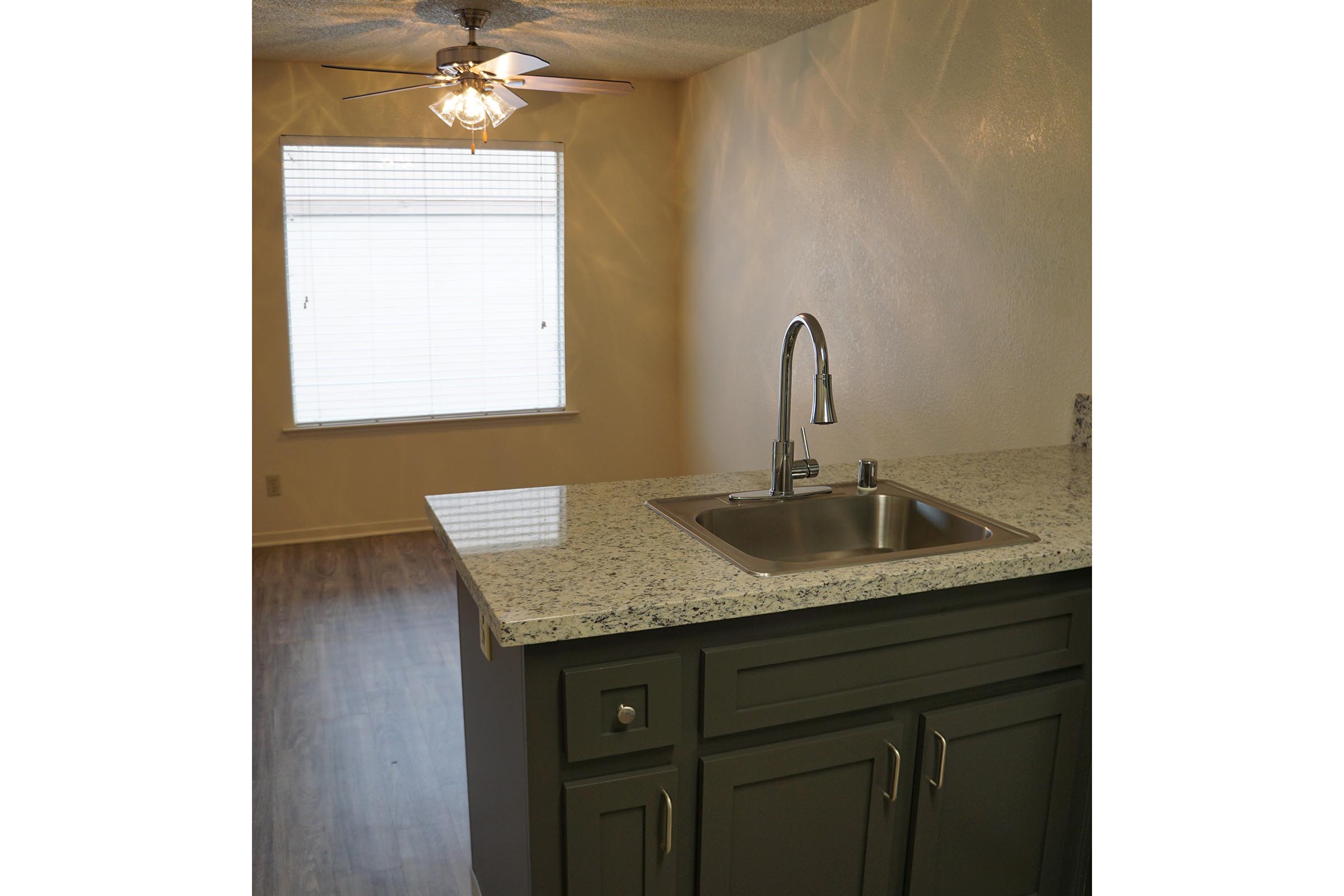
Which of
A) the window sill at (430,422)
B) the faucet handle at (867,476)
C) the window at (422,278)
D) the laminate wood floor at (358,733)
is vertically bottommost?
the laminate wood floor at (358,733)

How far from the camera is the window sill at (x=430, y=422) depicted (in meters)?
4.86

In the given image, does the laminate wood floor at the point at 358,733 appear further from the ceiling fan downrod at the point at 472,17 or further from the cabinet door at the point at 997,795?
the ceiling fan downrod at the point at 472,17

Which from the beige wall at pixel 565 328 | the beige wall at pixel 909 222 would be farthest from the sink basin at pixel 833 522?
the beige wall at pixel 565 328

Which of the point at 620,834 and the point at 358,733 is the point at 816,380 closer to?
the point at 620,834

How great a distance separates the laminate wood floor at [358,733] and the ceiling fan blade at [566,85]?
1800mm

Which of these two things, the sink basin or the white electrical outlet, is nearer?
the white electrical outlet

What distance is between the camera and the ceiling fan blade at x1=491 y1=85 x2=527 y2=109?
10.6 ft

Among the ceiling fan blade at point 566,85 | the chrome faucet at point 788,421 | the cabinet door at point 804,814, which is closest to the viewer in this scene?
the cabinet door at point 804,814

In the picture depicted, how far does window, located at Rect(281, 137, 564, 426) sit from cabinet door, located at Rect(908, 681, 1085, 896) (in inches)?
154

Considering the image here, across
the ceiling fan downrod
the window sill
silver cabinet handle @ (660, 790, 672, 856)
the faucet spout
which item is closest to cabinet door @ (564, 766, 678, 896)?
silver cabinet handle @ (660, 790, 672, 856)

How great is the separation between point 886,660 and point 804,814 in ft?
0.87

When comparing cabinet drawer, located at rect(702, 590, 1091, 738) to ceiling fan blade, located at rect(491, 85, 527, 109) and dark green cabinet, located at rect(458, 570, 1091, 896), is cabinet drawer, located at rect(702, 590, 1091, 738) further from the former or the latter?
ceiling fan blade, located at rect(491, 85, 527, 109)

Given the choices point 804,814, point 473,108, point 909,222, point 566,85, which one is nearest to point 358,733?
point 804,814

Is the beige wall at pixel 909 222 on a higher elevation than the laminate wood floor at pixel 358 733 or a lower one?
higher
